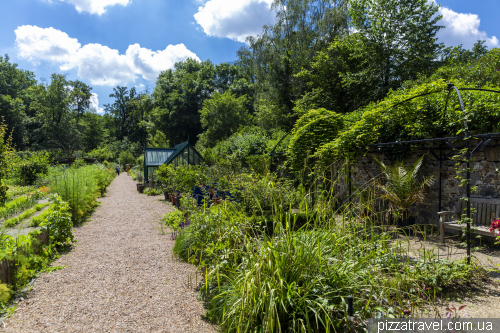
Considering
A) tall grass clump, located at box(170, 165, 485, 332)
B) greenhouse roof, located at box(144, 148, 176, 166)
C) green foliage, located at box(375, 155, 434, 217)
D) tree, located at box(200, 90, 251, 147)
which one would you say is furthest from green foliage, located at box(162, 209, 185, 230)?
tree, located at box(200, 90, 251, 147)

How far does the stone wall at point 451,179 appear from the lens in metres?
4.74

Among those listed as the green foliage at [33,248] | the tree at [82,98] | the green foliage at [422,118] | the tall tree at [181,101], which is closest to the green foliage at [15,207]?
the green foliage at [33,248]

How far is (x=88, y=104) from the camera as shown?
35688 millimetres

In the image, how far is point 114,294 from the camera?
3.15 meters

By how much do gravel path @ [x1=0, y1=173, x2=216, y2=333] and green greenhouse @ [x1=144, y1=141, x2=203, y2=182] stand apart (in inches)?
303

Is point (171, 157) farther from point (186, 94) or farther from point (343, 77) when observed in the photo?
point (186, 94)

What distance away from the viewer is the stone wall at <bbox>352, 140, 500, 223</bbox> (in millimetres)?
4738

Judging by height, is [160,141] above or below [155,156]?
above

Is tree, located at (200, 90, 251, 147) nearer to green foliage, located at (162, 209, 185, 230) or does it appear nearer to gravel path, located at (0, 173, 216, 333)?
green foliage, located at (162, 209, 185, 230)

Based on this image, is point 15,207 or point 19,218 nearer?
point 19,218

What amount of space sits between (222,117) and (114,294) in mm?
19020

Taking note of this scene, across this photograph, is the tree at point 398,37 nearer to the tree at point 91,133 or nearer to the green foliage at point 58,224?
the green foliage at point 58,224

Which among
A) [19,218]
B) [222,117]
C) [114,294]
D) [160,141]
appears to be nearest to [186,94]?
[160,141]

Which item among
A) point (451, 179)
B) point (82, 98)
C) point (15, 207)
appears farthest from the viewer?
point (82, 98)
